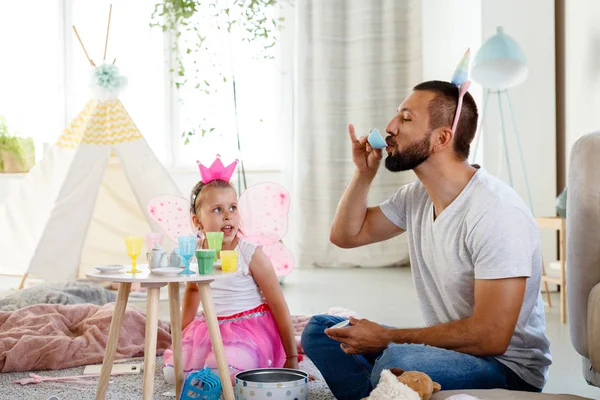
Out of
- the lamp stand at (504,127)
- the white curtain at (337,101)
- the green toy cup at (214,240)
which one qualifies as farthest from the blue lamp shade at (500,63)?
the green toy cup at (214,240)

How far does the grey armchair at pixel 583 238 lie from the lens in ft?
5.90

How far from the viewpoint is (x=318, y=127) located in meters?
6.00

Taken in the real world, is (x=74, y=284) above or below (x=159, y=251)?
below

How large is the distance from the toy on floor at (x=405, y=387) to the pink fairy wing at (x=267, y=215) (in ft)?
3.69

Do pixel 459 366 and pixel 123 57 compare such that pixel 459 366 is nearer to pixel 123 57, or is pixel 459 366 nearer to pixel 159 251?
pixel 159 251

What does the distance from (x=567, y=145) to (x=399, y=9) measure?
7.12 ft

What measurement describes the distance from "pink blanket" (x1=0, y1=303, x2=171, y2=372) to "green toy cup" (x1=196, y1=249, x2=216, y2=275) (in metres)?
0.99

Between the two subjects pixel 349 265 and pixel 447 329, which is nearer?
pixel 447 329

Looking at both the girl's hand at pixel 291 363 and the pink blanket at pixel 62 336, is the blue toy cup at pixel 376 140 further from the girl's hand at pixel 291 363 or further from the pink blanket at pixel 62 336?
the pink blanket at pixel 62 336

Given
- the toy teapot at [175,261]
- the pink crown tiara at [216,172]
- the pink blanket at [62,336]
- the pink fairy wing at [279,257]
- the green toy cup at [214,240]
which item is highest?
the pink crown tiara at [216,172]

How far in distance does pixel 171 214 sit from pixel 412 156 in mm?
983

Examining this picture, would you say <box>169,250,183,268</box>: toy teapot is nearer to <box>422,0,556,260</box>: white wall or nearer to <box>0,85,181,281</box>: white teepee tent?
<box>0,85,181,281</box>: white teepee tent

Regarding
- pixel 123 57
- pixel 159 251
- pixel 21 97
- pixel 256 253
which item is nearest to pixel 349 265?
pixel 123 57

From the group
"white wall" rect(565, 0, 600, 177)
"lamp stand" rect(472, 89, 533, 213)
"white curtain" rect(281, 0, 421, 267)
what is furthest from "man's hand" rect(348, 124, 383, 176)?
"white curtain" rect(281, 0, 421, 267)
